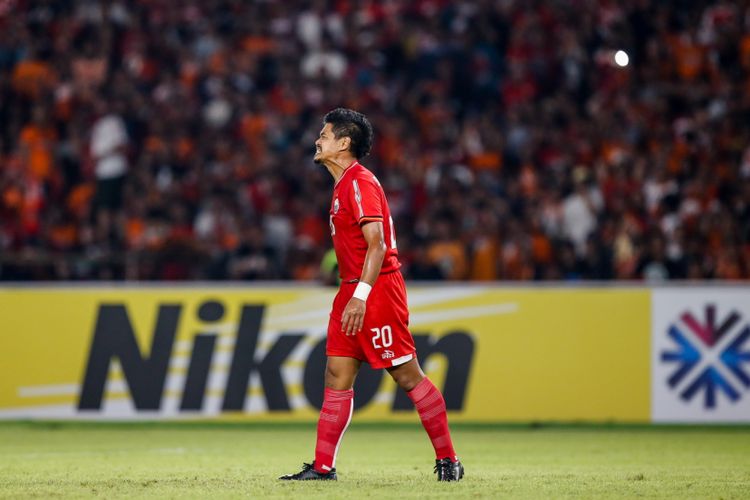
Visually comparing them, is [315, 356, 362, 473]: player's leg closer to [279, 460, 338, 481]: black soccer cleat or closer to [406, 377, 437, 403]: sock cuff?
[279, 460, 338, 481]: black soccer cleat

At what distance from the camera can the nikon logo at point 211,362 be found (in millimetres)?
14219

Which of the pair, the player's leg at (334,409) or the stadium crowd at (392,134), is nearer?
the player's leg at (334,409)

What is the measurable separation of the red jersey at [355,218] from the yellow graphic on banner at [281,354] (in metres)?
6.20

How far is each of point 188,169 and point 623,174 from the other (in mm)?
6418

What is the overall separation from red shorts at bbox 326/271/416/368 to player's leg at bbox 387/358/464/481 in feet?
0.34

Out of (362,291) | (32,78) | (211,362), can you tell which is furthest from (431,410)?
(32,78)

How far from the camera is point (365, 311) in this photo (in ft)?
26.0

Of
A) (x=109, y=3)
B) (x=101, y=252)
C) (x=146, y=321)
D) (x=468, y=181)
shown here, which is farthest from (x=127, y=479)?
(x=109, y=3)

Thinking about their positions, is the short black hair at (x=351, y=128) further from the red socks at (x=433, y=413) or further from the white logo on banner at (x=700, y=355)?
the white logo on banner at (x=700, y=355)

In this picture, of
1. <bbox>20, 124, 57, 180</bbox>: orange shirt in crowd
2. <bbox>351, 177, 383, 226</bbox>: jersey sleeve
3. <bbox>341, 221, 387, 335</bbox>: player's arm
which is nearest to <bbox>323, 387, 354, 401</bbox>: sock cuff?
<bbox>341, 221, 387, 335</bbox>: player's arm

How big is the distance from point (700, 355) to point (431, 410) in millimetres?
6912

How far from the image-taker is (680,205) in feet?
59.5

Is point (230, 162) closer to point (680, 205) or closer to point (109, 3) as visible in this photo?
point (109, 3)

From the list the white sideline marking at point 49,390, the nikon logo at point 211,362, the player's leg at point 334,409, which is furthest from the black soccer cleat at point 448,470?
the white sideline marking at point 49,390
